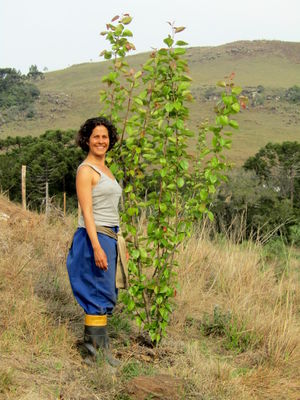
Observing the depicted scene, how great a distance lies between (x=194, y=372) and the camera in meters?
3.12

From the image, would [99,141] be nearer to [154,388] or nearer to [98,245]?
[98,245]

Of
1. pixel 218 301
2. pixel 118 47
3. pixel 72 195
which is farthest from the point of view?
pixel 72 195

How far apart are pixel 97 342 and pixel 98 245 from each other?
68 centimetres

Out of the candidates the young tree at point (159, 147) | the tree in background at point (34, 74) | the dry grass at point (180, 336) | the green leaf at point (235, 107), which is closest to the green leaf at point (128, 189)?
the young tree at point (159, 147)

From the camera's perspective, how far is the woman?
3113mm

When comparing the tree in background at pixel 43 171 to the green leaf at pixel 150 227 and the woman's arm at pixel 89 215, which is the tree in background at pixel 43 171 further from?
the woman's arm at pixel 89 215

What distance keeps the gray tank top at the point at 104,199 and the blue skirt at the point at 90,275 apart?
10 centimetres

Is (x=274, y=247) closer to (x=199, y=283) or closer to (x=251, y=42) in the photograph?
(x=199, y=283)

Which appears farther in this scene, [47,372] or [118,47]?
[118,47]

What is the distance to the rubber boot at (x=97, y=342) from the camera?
3217 millimetres

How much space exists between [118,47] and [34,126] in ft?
161

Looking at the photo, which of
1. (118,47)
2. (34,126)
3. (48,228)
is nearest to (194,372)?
(118,47)

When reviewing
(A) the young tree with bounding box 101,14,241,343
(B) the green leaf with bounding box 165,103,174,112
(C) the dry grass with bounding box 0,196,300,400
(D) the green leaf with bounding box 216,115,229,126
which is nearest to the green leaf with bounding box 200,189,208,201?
(A) the young tree with bounding box 101,14,241,343

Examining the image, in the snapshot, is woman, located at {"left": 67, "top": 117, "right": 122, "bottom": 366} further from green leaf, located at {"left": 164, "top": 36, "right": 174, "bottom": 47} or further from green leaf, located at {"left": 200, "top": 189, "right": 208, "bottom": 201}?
green leaf, located at {"left": 164, "top": 36, "right": 174, "bottom": 47}
